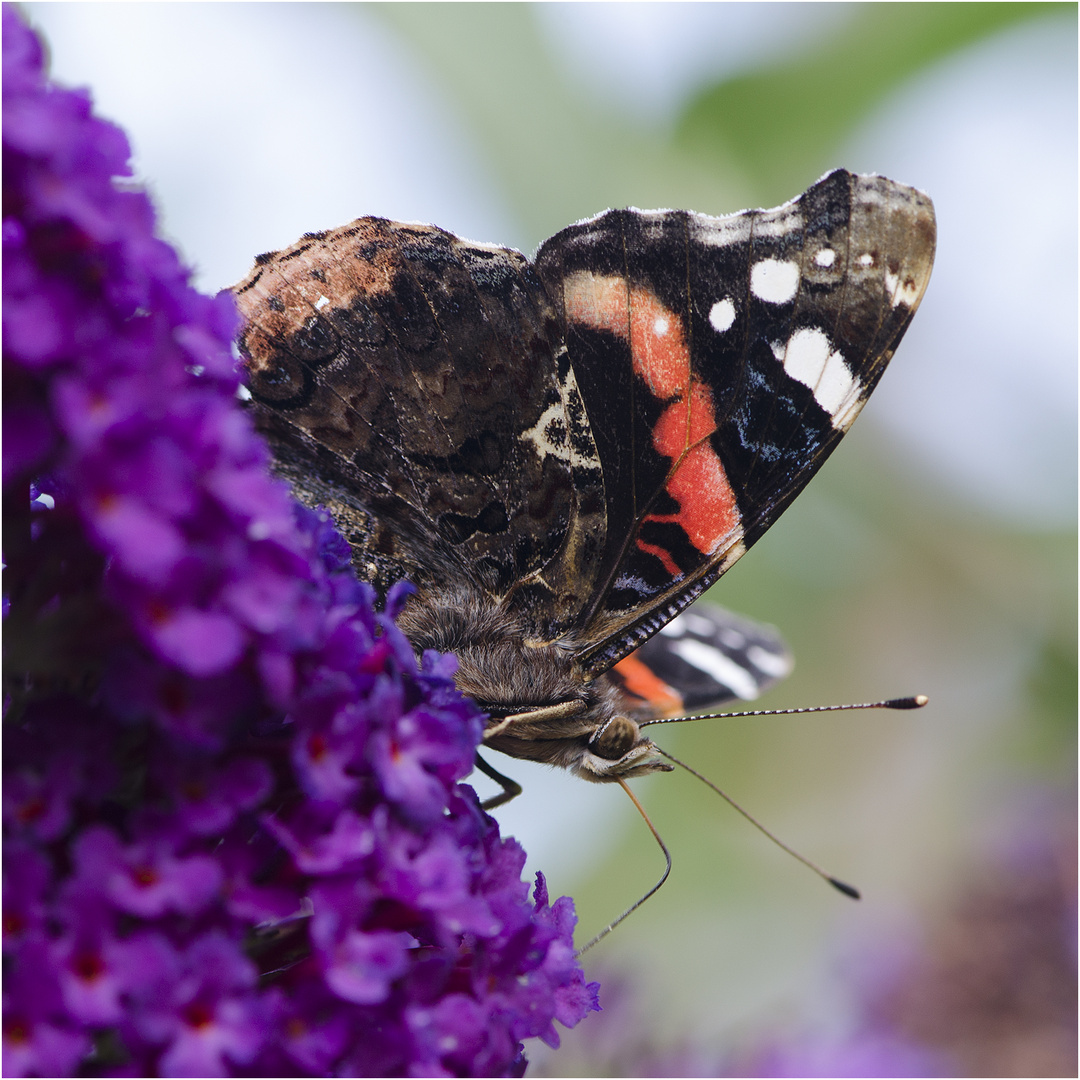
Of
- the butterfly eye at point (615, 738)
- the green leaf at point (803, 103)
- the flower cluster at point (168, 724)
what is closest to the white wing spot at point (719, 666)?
the butterfly eye at point (615, 738)

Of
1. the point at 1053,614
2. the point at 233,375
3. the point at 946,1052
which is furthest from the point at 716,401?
the point at 1053,614

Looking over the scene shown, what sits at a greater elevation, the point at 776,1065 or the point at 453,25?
the point at 453,25

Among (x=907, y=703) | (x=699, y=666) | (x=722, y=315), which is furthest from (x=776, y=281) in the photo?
(x=699, y=666)

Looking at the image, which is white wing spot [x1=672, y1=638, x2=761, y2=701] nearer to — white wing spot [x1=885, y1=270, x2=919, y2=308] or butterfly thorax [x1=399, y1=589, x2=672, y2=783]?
butterfly thorax [x1=399, y1=589, x2=672, y2=783]

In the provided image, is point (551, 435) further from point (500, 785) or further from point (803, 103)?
point (803, 103)

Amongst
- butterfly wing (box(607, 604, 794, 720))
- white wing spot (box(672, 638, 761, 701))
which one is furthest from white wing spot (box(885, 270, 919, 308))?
white wing spot (box(672, 638, 761, 701))

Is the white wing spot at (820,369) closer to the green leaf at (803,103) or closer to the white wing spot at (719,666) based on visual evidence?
the white wing spot at (719,666)

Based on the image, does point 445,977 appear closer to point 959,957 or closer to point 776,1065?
point 776,1065

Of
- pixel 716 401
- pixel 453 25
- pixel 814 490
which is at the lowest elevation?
pixel 716 401
